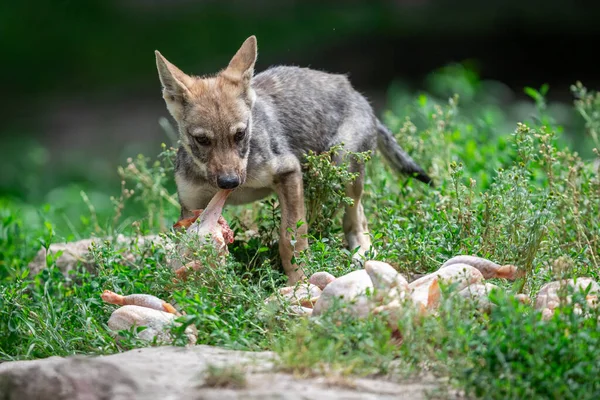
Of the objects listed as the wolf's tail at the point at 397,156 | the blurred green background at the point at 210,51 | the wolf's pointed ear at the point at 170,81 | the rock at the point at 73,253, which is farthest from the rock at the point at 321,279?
the blurred green background at the point at 210,51

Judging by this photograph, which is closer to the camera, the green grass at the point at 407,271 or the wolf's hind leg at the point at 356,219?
the green grass at the point at 407,271

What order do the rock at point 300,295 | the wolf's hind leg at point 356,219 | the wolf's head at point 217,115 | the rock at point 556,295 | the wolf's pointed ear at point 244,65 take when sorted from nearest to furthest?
1. the rock at point 556,295
2. the rock at point 300,295
3. the wolf's head at point 217,115
4. the wolf's pointed ear at point 244,65
5. the wolf's hind leg at point 356,219

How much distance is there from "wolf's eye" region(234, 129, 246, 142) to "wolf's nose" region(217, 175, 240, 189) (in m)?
0.33

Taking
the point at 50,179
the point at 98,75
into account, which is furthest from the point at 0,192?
the point at 98,75

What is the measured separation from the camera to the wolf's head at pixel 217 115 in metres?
5.88

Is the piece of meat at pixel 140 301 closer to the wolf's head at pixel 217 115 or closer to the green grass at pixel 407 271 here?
the green grass at pixel 407 271

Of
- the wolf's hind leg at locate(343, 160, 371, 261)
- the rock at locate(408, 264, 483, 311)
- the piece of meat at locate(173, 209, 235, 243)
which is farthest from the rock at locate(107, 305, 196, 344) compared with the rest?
the wolf's hind leg at locate(343, 160, 371, 261)

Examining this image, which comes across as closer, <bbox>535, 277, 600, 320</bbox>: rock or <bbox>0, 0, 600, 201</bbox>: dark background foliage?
<bbox>535, 277, 600, 320</bbox>: rock

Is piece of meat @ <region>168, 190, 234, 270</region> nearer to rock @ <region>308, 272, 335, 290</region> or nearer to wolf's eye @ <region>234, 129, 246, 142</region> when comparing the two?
wolf's eye @ <region>234, 129, 246, 142</region>

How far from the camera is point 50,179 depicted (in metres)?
13.2

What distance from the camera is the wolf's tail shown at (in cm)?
721

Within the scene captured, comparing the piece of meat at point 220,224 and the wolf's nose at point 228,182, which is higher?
the wolf's nose at point 228,182

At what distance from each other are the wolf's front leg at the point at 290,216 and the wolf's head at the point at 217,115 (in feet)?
1.23

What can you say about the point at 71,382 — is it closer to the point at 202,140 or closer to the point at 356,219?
the point at 202,140
